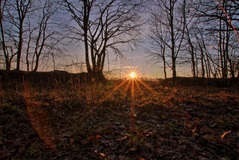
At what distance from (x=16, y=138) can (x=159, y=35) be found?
1658cm

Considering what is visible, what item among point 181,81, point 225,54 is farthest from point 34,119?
point 181,81

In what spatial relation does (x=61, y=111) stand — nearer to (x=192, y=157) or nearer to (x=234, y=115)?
(x=192, y=157)

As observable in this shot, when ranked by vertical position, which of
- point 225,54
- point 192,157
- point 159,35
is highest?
point 159,35

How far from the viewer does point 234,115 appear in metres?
3.87

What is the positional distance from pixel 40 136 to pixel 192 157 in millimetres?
2793

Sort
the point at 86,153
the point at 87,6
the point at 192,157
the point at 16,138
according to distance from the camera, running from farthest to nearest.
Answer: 1. the point at 87,6
2. the point at 16,138
3. the point at 86,153
4. the point at 192,157

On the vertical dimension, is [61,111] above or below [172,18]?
below

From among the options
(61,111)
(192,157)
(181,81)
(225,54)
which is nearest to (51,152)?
(61,111)

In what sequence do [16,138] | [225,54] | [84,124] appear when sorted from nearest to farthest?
1. [16,138]
2. [84,124]
3. [225,54]

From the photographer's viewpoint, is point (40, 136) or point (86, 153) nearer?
point (86, 153)

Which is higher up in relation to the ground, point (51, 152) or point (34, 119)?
point (34, 119)

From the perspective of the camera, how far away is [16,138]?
9.03 ft

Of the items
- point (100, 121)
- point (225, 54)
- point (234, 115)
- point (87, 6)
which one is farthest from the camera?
point (225, 54)

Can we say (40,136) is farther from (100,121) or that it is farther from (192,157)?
(192,157)
